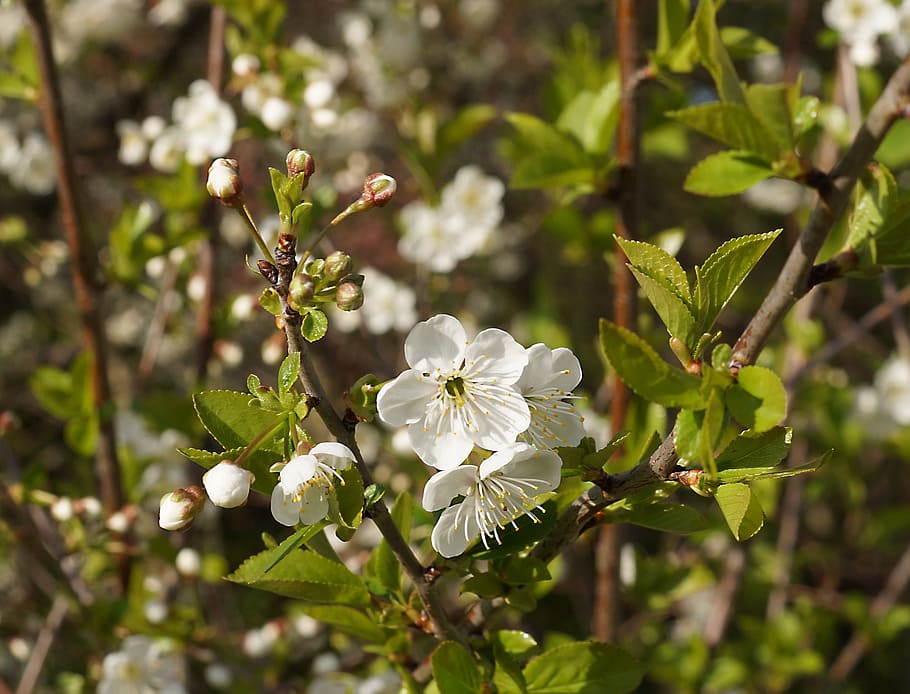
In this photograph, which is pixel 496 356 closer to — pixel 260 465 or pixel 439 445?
pixel 439 445

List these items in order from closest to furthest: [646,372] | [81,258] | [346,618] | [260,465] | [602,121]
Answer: [646,372] → [260,465] → [346,618] → [602,121] → [81,258]

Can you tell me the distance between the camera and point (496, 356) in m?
0.83

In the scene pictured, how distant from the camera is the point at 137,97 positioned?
3770 mm

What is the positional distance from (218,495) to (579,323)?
11.3 ft

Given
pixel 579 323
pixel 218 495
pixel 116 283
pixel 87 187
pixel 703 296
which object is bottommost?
pixel 579 323

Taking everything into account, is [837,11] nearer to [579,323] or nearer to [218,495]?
[218,495]

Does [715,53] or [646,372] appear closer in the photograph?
[646,372]

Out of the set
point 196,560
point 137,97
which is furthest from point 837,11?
point 137,97

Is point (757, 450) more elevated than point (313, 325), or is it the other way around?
point (313, 325)

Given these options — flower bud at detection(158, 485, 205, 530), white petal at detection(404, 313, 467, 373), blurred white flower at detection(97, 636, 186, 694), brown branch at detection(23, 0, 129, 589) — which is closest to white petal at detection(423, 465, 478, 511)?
white petal at detection(404, 313, 467, 373)

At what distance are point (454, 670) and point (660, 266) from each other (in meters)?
0.43

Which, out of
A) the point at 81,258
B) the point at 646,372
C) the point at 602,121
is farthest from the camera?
the point at 81,258

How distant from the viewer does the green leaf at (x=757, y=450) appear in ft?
2.44

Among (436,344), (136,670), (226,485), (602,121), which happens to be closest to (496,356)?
(436,344)
